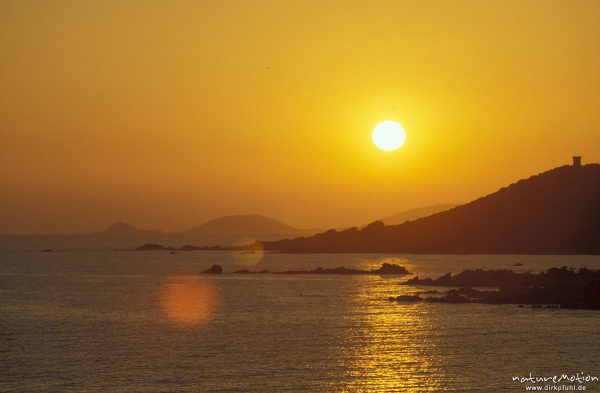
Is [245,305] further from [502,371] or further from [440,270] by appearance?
[440,270]

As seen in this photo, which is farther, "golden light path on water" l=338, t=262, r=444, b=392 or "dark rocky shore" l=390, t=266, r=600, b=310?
"dark rocky shore" l=390, t=266, r=600, b=310

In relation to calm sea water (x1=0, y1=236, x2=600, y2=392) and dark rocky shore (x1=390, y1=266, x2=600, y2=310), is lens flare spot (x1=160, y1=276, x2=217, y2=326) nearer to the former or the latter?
calm sea water (x1=0, y1=236, x2=600, y2=392)

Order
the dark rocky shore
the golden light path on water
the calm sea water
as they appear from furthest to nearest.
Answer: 1. the dark rocky shore
2. the calm sea water
3. the golden light path on water

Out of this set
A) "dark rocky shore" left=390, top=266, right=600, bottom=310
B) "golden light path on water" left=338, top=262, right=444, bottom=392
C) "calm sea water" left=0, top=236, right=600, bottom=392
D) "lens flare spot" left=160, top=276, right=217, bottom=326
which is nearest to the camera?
"golden light path on water" left=338, top=262, right=444, bottom=392

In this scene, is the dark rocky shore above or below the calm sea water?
above

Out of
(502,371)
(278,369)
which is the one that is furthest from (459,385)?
(278,369)

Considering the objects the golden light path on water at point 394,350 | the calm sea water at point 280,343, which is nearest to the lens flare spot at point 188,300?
the calm sea water at point 280,343

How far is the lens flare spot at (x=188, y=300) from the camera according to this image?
92.3 metres

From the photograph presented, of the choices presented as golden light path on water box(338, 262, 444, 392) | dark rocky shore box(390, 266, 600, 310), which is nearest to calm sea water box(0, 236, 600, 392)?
golden light path on water box(338, 262, 444, 392)

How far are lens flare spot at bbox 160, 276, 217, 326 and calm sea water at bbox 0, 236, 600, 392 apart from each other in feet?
0.74

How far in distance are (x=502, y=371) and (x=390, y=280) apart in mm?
96259

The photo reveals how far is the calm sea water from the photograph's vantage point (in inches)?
2170

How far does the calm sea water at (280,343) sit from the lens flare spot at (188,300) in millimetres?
226

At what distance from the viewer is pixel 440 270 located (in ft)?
604
